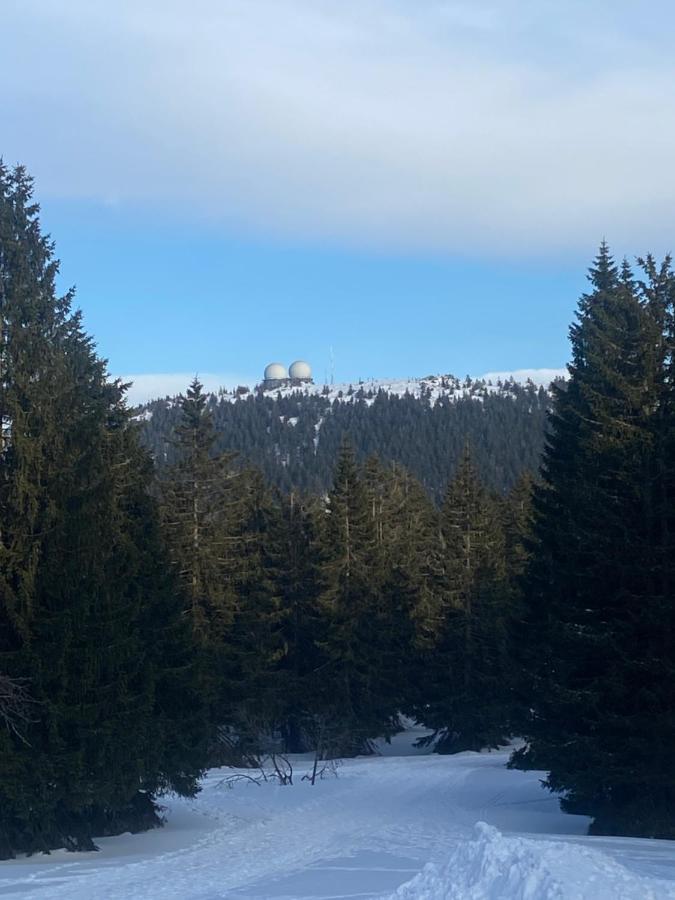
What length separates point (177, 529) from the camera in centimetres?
3897

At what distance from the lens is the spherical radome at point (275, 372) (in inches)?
7264

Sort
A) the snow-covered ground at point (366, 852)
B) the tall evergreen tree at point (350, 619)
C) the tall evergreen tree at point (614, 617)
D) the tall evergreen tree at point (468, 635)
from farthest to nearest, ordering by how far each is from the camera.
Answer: the tall evergreen tree at point (468, 635) < the tall evergreen tree at point (350, 619) < the tall evergreen tree at point (614, 617) < the snow-covered ground at point (366, 852)

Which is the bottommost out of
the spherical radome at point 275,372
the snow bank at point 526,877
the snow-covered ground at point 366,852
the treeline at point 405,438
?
the snow-covered ground at point 366,852

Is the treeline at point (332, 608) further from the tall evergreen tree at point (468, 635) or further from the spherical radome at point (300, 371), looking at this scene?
the spherical radome at point (300, 371)

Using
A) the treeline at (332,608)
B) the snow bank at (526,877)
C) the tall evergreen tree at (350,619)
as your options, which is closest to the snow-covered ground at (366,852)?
the snow bank at (526,877)

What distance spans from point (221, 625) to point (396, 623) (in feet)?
35.1

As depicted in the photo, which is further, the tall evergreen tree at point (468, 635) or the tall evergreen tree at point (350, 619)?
the tall evergreen tree at point (468, 635)

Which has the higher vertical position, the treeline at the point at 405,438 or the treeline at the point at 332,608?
the treeline at the point at 405,438

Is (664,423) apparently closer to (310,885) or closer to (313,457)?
(310,885)

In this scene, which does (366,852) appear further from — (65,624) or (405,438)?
(405,438)

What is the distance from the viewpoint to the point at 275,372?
185625 mm

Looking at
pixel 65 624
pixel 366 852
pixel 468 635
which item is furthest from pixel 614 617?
pixel 468 635

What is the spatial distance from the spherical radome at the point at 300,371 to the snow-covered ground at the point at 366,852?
15099 cm

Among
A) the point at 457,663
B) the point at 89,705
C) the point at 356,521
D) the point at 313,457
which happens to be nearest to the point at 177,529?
the point at 356,521
